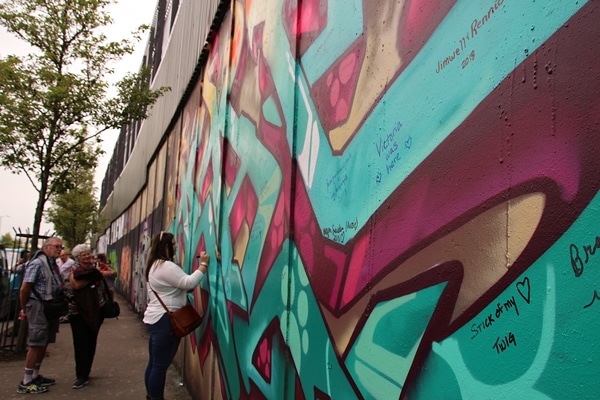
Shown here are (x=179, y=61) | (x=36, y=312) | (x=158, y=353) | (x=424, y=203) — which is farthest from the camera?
(x=179, y=61)

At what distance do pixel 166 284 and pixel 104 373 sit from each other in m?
3.23

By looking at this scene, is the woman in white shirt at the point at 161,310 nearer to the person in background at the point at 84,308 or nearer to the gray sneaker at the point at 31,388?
the person in background at the point at 84,308

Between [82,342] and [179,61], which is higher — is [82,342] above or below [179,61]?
below

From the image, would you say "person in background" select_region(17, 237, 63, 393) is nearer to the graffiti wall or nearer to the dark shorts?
the dark shorts

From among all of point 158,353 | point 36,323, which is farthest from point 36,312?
point 158,353

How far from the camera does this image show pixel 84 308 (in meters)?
6.13

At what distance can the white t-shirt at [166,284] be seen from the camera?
4.73 metres

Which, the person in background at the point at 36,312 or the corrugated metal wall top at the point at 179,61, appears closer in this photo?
the person in background at the point at 36,312

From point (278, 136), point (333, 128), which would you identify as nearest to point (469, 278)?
point (333, 128)

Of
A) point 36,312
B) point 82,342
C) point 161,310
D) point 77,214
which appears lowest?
point 82,342

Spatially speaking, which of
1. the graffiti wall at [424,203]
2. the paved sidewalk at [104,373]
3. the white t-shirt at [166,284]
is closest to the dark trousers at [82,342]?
the paved sidewalk at [104,373]

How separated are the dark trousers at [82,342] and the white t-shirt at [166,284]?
1.96m

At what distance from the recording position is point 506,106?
1.43 metres

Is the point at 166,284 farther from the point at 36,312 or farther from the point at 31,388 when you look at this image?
the point at 31,388
